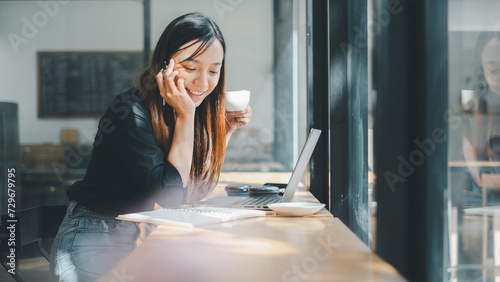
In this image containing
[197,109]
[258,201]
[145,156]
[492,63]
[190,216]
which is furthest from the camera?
[197,109]

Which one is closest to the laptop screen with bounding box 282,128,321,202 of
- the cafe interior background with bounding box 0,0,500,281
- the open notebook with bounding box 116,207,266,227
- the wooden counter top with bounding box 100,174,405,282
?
the open notebook with bounding box 116,207,266,227

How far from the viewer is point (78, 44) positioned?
3.86 metres

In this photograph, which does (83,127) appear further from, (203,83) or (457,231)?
(457,231)

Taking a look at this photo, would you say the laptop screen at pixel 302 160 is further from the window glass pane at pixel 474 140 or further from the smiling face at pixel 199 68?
the window glass pane at pixel 474 140

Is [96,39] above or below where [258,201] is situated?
above

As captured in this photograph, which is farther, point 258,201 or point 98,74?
point 98,74

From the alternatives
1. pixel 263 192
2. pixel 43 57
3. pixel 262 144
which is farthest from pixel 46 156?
pixel 263 192

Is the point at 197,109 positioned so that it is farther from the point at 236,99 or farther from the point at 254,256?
the point at 254,256

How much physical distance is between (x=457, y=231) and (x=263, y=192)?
1005mm

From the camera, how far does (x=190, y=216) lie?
1.24 meters

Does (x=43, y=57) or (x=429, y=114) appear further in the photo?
(x=43, y=57)

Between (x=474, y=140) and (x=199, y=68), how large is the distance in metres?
0.97

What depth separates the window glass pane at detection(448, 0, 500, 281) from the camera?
714mm

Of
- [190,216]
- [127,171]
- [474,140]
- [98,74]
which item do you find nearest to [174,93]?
[127,171]
